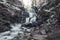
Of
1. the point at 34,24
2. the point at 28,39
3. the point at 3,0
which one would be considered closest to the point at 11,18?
the point at 34,24

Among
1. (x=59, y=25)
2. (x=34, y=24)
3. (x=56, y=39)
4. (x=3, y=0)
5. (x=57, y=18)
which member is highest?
(x=3, y=0)

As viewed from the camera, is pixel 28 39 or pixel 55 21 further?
pixel 55 21

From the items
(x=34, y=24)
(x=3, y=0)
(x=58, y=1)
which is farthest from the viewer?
(x=3, y=0)

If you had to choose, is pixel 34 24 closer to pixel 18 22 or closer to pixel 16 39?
pixel 18 22

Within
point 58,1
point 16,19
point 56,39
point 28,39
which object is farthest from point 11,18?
point 56,39

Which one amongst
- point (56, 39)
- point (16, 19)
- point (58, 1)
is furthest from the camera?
point (16, 19)

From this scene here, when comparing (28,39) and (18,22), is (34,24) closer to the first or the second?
(18,22)

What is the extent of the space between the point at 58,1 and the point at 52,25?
6.41 metres

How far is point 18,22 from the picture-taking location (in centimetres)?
3089

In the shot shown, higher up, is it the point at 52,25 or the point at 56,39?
the point at 52,25

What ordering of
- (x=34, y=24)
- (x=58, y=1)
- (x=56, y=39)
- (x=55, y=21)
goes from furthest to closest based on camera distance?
1. (x=34, y=24)
2. (x=58, y=1)
3. (x=55, y=21)
4. (x=56, y=39)

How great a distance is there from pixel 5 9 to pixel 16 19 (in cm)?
330

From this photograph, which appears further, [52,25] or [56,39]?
[52,25]

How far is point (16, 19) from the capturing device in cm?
3080
